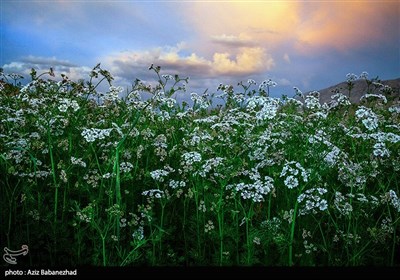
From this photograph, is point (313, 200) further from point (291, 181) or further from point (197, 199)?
point (197, 199)

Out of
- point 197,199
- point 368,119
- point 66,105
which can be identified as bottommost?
point 197,199

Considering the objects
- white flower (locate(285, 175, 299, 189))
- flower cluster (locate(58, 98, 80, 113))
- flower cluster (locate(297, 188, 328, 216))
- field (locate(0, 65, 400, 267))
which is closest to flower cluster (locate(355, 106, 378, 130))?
field (locate(0, 65, 400, 267))

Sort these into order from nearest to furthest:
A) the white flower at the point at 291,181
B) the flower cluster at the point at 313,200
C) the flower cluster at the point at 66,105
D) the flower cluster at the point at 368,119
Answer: the flower cluster at the point at 313,200 < the white flower at the point at 291,181 < the flower cluster at the point at 368,119 < the flower cluster at the point at 66,105

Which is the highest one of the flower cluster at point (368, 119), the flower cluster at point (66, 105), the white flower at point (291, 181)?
the flower cluster at point (66, 105)

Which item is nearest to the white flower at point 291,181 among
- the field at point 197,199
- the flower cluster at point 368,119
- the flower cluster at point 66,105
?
the field at point 197,199

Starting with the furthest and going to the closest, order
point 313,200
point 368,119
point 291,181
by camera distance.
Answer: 1. point 368,119
2. point 313,200
3. point 291,181

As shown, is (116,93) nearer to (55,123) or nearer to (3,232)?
(55,123)

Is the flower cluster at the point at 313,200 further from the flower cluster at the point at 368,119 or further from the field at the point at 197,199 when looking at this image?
the flower cluster at the point at 368,119

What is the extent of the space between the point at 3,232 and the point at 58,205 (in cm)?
79

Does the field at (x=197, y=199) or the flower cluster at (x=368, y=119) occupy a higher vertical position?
the flower cluster at (x=368, y=119)

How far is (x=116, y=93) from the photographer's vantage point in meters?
8.92

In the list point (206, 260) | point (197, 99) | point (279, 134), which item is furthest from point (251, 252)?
point (197, 99)

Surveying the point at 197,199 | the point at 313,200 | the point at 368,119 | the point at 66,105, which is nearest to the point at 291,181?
the point at 313,200

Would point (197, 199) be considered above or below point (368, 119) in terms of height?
below
